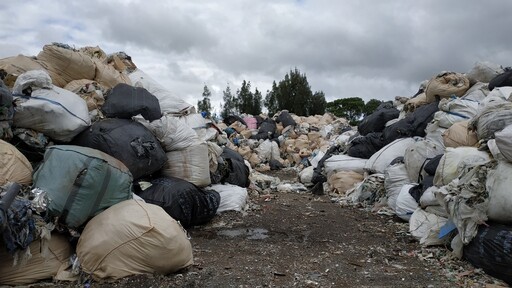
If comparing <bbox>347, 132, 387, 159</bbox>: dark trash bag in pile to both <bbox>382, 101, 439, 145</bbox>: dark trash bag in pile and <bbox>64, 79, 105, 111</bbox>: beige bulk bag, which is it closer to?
<bbox>382, 101, 439, 145</bbox>: dark trash bag in pile

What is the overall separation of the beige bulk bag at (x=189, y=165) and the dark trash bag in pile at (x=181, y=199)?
0.28 feet

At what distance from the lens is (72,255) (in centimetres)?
246

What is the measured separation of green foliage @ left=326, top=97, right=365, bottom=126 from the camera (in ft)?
91.9

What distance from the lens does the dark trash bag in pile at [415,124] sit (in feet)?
16.8

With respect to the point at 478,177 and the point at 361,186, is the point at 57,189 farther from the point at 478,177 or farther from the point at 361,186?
the point at 361,186

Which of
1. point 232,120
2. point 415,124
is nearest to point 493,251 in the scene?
point 415,124

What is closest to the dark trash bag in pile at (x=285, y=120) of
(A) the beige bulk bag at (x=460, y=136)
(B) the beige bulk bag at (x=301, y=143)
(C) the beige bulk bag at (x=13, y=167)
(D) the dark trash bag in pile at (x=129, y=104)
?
(B) the beige bulk bag at (x=301, y=143)

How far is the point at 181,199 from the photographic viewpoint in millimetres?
3404

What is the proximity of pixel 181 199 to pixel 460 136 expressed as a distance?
2586 millimetres

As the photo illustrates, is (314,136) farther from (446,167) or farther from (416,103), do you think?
(446,167)

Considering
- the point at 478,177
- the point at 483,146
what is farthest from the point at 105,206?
the point at 483,146

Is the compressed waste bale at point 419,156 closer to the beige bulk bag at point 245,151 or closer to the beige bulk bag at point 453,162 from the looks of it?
the beige bulk bag at point 453,162

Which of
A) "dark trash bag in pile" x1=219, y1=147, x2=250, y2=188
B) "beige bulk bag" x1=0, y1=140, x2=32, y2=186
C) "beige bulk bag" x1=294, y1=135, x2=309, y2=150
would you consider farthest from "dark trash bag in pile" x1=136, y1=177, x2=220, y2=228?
"beige bulk bag" x1=294, y1=135, x2=309, y2=150

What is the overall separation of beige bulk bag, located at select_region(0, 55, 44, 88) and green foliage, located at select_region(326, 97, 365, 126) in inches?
988
